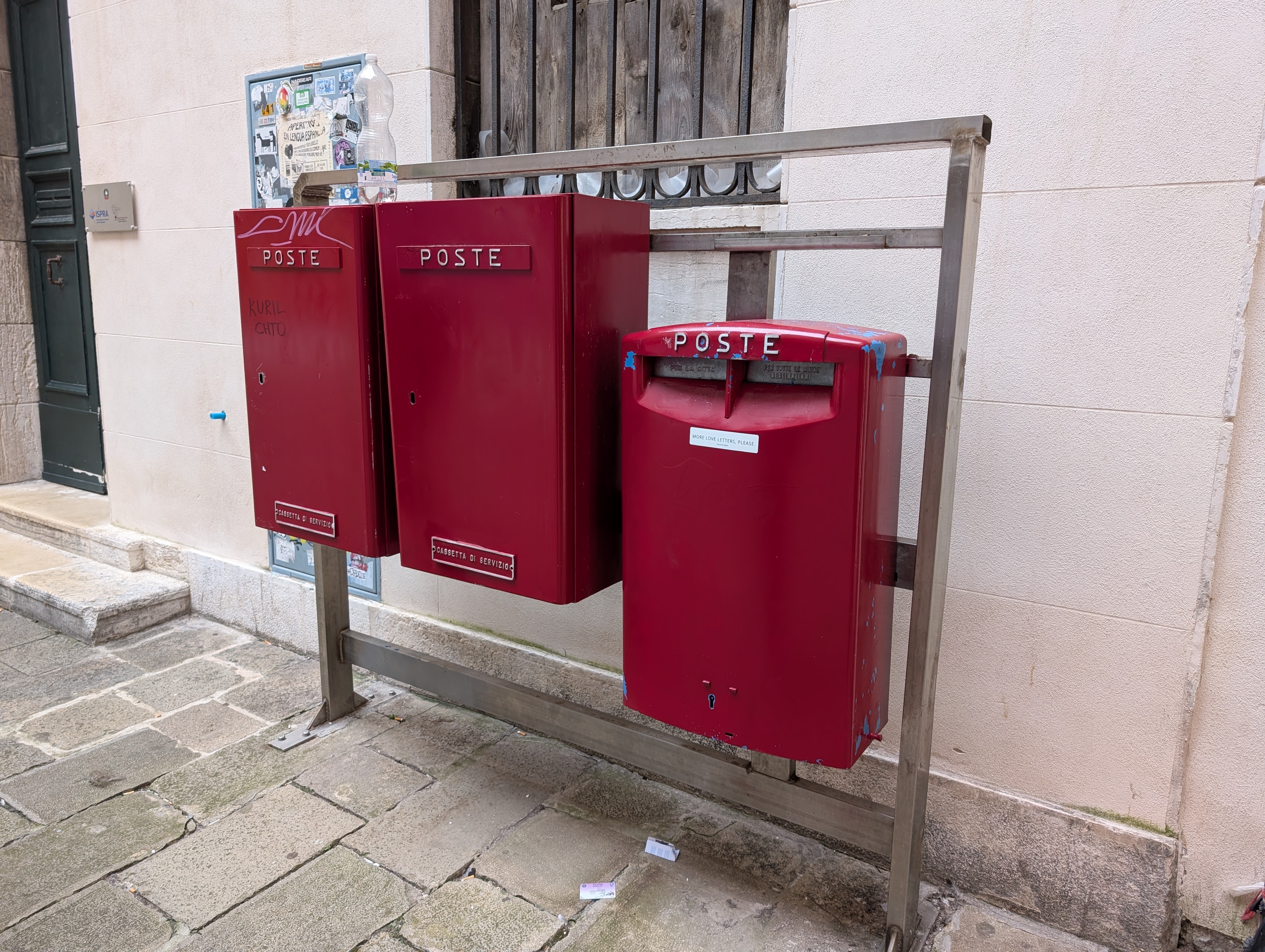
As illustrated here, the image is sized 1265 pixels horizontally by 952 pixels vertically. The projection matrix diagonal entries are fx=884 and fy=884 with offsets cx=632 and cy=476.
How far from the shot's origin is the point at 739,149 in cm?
189

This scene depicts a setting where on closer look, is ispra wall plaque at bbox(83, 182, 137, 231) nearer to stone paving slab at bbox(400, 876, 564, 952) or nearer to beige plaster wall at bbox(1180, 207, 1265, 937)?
stone paving slab at bbox(400, 876, 564, 952)

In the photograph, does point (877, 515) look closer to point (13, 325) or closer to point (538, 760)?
point (538, 760)

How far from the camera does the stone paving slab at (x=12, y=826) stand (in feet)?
8.13

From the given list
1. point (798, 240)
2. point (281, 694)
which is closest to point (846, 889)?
point (798, 240)

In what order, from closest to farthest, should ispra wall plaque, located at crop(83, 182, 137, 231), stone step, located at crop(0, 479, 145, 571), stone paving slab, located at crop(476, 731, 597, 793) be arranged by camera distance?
stone paving slab, located at crop(476, 731, 597, 793)
ispra wall plaque, located at crop(83, 182, 137, 231)
stone step, located at crop(0, 479, 145, 571)

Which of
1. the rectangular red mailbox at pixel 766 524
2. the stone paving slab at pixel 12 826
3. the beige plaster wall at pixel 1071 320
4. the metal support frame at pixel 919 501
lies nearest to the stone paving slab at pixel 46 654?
the stone paving slab at pixel 12 826

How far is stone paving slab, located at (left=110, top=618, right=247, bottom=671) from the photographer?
12.1 feet

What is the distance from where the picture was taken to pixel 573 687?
299 centimetres

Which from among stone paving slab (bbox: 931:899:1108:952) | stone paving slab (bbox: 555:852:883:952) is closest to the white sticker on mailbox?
stone paving slab (bbox: 555:852:883:952)

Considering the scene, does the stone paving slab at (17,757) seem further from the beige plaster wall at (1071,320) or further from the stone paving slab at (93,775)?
the beige plaster wall at (1071,320)

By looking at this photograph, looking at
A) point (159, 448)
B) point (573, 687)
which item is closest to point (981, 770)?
point (573, 687)

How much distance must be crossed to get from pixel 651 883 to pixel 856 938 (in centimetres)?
53

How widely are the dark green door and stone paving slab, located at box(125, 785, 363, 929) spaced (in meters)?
3.07

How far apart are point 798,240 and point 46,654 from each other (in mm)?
3522
